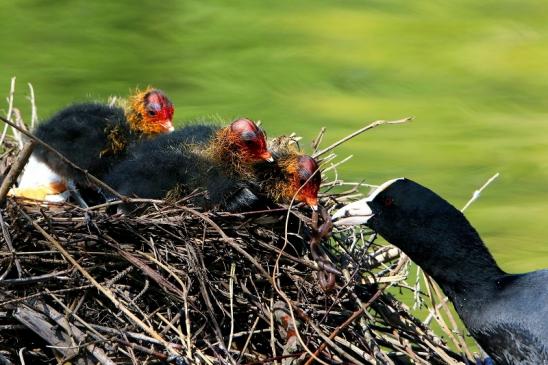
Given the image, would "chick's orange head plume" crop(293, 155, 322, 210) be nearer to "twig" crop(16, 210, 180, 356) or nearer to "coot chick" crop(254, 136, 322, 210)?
"coot chick" crop(254, 136, 322, 210)

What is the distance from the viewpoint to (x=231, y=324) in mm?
4297

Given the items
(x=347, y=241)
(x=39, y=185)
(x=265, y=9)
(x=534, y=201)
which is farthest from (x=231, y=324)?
(x=265, y=9)

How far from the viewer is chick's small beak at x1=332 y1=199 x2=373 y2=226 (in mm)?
4820

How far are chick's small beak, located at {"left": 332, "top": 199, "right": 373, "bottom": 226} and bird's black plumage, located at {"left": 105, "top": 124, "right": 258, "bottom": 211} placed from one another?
1.00ft

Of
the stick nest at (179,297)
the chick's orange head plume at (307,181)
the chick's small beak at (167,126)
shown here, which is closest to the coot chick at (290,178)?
the chick's orange head plume at (307,181)

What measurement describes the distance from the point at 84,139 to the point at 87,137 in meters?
0.01

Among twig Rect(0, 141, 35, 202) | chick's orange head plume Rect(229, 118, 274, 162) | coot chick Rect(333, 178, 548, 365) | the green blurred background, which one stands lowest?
the green blurred background

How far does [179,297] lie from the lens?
170 inches

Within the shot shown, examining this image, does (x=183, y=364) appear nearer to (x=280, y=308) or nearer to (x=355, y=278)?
(x=280, y=308)

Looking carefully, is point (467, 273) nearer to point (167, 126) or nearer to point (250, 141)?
point (250, 141)

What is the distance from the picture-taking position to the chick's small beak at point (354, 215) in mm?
4820

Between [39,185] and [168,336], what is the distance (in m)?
1.08

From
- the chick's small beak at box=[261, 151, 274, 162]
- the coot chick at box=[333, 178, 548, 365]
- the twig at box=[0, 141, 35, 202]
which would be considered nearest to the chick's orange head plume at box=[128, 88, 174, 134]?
the chick's small beak at box=[261, 151, 274, 162]

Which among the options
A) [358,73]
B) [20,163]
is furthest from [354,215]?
[358,73]
